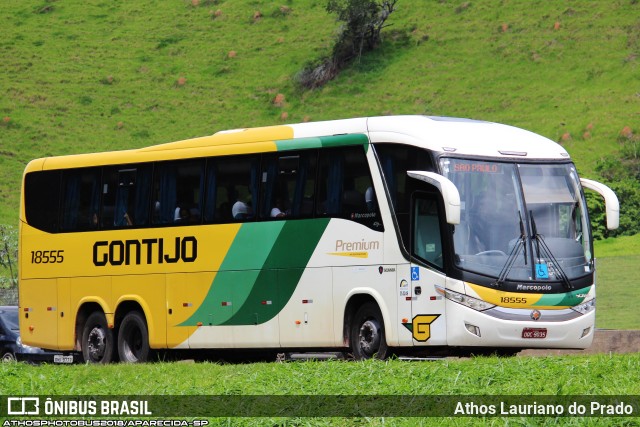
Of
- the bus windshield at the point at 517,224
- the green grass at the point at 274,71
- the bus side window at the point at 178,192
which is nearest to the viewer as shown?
the bus windshield at the point at 517,224

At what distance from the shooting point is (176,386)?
49.6 feet

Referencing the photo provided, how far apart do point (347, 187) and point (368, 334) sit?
226 cm

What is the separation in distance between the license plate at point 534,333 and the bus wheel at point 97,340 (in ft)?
27.7

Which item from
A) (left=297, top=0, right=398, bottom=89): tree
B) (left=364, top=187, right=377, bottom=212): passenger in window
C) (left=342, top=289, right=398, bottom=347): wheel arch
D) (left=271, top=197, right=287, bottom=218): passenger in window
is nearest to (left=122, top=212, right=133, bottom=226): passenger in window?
(left=271, top=197, right=287, bottom=218): passenger in window

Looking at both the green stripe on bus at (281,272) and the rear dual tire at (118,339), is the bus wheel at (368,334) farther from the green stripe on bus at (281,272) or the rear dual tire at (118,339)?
the rear dual tire at (118,339)

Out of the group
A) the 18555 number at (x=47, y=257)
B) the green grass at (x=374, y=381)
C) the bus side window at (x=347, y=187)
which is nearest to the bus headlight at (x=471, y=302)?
the green grass at (x=374, y=381)

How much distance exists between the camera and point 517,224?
62.0 feet

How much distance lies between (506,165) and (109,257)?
8048 millimetres

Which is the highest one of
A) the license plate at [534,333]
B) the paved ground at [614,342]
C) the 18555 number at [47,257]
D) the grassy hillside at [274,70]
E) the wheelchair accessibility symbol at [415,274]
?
the grassy hillside at [274,70]

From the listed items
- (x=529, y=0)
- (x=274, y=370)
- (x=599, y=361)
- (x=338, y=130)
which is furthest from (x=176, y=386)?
(x=529, y=0)

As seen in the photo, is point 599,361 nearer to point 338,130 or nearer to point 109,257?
point 338,130

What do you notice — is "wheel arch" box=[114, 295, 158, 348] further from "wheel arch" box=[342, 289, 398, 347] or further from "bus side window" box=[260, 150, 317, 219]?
"wheel arch" box=[342, 289, 398, 347]

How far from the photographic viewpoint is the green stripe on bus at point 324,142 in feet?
65.8

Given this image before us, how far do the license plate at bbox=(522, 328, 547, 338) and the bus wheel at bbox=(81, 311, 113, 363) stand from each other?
27.7 ft
